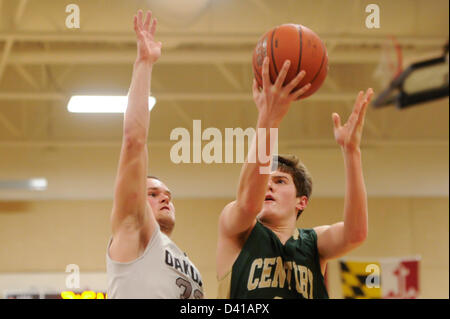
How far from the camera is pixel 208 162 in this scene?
945cm

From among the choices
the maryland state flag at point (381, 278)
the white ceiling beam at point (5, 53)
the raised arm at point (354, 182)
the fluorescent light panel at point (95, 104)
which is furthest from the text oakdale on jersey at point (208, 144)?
the raised arm at point (354, 182)

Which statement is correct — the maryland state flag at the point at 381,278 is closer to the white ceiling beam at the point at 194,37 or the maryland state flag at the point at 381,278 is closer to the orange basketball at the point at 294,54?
the white ceiling beam at the point at 194,37

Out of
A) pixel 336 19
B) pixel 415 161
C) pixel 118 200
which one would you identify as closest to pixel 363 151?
pixel 415 161

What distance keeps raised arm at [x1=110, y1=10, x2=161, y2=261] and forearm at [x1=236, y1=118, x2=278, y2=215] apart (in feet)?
1.16

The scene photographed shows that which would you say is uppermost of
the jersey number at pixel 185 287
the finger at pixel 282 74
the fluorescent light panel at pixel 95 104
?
the fluorescent light panel at pixel 95 104

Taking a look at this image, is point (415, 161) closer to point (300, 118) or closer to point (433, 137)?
point (433, 137)

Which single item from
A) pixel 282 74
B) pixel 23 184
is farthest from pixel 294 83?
pixel 23 184

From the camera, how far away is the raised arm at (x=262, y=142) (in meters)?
2.02

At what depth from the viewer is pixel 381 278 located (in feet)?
27.9

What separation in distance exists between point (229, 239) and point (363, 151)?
23.2ft

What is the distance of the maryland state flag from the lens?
8266 mm

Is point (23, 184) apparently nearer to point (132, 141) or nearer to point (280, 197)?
point (280, 197)
